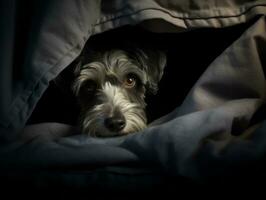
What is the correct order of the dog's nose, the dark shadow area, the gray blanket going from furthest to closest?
the dark shadow area, the dog's nose, the gray blanket

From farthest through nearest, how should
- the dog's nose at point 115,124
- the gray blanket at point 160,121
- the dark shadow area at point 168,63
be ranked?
the dark shadow area at point 168,63, the dog's nose at point 115,124, the gray blanket at point 160,121

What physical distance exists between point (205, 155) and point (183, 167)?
0.17 ft

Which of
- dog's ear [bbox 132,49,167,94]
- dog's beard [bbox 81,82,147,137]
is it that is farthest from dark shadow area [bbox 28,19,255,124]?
dog's beard [bbox 81,82,147,137]

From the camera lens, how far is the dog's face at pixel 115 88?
135 centimetres

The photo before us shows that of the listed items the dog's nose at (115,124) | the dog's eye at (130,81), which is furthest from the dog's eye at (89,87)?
the dog's nose at (115,124)

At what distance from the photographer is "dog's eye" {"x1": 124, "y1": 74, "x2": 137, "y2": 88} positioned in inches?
60.6

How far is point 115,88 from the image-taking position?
4.91 feet

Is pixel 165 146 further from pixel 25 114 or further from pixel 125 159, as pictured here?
pixel 25 114

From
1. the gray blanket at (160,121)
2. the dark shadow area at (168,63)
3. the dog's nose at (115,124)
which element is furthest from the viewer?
the dark shadow area at (168,63)

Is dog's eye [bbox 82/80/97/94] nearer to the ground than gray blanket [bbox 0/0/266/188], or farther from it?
nearer to the ground

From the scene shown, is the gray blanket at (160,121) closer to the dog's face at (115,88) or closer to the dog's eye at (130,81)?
the dog's face at (115,88)

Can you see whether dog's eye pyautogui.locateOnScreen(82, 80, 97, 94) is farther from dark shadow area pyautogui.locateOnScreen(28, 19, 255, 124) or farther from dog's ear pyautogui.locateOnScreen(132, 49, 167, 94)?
dog's ear pyautogui.locateOnScreen(132, 49, 167, 94)

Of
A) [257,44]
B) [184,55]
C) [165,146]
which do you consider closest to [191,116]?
[165,146]

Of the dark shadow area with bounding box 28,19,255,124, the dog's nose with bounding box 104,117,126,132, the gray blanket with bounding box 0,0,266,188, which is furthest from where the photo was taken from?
the dark shadow area with bounding box 28,19,255,124
